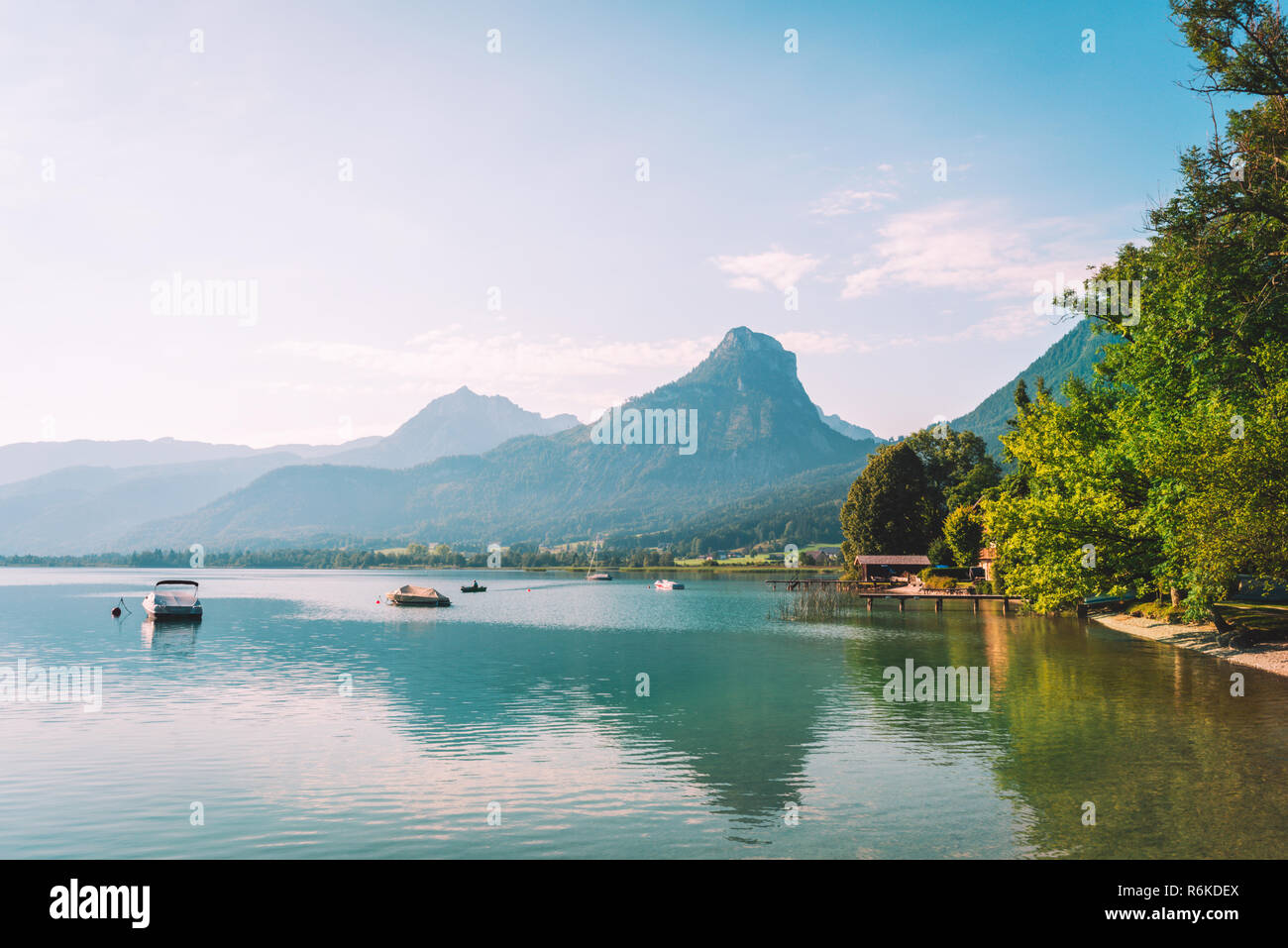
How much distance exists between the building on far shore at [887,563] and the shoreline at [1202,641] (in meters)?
56.9

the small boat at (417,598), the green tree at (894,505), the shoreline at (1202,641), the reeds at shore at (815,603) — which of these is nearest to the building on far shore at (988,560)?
the green tree at (894,505)

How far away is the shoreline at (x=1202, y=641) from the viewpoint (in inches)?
1641

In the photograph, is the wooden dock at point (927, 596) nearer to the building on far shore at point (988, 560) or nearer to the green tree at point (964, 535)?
the building on far shore at point (988, 560)

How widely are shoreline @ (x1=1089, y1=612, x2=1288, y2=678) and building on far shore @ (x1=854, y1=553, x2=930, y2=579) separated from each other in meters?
56.9

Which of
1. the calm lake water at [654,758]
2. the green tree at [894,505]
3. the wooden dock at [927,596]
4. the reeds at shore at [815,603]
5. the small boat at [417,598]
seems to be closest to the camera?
the calm lake water at [654,758]

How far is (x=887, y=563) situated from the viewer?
423 ft

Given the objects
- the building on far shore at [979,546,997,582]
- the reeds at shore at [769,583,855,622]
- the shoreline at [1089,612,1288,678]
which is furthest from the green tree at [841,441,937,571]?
the shoreline at [1089,612,1288,678]

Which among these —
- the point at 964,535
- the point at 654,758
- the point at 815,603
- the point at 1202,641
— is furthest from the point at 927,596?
the point at 654,758

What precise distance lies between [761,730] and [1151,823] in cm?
1445

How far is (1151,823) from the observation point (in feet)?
61.3

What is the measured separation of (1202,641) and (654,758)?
137 ft

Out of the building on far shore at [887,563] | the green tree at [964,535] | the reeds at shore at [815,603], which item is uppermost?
the green tree at [964,535]
